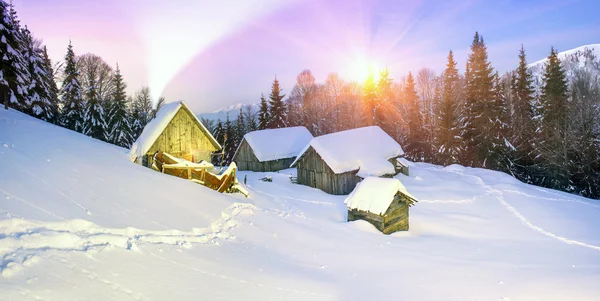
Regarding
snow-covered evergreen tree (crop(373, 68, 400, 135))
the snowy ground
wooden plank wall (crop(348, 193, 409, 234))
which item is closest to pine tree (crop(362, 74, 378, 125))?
snow-covered evergreen tree (crop(373, 68, 400, 135))

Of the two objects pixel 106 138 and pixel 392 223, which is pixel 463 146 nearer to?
pixel 392 223

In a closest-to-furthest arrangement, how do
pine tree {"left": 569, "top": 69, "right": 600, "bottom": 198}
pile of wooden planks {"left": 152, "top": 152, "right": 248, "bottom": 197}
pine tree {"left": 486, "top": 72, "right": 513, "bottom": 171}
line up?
pile of wooden planks {"left": 152, "top": 152, "right": 248, "bottom": 197}, pine tree {"left": 569, "top": 69, "right": 600, "bottom": 198}, pine tree {"left": 486, "top": 72, "right": 513, "bottom": 171}

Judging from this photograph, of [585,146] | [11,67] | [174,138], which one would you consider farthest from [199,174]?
[585,146]

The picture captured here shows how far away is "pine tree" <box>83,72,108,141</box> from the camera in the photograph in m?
40.1

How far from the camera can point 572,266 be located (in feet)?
41.1

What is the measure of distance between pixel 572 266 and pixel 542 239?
207 inches

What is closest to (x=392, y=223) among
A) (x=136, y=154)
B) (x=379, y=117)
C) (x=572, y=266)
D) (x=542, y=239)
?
(x=572, y=266)

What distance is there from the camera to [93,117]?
40219mm

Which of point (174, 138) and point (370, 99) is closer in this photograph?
point (174, 138)

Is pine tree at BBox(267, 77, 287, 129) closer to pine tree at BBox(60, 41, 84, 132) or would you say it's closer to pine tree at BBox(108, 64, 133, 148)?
pine tree at BBox(108, 64, 133, 148)

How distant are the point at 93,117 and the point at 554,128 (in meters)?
55.1

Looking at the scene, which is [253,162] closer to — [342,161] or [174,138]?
[342,161]

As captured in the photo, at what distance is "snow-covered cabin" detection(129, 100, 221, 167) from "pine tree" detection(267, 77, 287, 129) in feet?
98.7

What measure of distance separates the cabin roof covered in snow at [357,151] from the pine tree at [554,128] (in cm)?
1633
